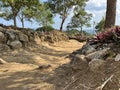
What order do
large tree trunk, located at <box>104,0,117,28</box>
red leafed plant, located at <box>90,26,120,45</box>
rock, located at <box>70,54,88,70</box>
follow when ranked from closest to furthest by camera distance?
rock, located at <box>70,54,88,70</box> < red leafed plant, located at <box>90,26,120,45</box> < large tree trunk, located at <box>104,0,117,28</box>

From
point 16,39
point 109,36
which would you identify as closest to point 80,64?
point 109,36

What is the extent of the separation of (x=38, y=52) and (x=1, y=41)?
4.76 feet

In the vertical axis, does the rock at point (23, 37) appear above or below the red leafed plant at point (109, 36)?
below

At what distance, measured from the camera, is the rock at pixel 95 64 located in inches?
192

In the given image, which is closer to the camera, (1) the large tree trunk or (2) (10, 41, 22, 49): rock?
(1) the large tree trunk

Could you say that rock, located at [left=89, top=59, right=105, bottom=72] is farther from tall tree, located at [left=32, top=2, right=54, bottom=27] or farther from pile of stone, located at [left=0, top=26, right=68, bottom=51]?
tall tree, located at [left=32, top=2, right=54, bottom=27]

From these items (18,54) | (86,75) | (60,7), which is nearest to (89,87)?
(86,75)

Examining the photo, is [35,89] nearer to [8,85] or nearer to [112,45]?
[8,85]

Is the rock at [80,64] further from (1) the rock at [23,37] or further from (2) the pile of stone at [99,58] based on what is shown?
(1) the rock at [23,37]

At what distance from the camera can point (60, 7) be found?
2912cm

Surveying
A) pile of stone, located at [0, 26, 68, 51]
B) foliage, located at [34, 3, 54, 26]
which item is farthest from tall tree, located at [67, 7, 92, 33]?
pile of stone, located at [0, 26, 68, 51]

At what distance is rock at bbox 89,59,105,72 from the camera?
16.0ft

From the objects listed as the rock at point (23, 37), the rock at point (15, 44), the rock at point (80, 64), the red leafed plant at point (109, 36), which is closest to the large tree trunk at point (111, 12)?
the rock at point (23, 37)

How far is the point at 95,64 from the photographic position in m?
4.93
